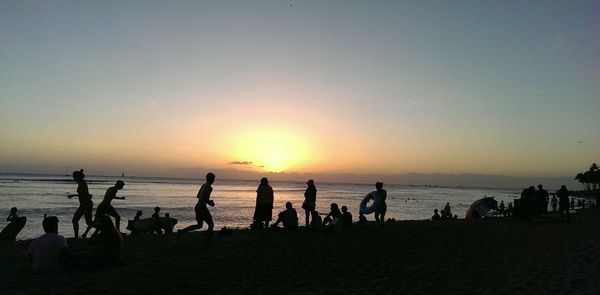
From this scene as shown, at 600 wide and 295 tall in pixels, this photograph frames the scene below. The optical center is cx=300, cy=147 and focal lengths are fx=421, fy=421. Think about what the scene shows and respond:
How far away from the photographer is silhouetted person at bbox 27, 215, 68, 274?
796 cm

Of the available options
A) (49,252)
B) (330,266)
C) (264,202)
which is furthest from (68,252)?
(264,202)

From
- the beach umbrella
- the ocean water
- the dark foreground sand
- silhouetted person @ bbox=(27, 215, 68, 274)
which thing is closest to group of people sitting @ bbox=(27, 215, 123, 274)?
silhouetted person @ bbox=(27, 215, 68, 274)

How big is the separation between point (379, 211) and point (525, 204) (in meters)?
10.0

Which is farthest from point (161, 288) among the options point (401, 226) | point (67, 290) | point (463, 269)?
point (401, 226)

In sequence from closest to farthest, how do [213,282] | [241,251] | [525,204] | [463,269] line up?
[213,282]
[463,269]
[241,251]
[525,204]

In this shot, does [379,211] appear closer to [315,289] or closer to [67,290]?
[315,289]

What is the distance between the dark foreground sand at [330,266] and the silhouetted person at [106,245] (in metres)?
0.26

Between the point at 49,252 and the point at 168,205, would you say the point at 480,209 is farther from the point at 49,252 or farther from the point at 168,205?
the point at 168,205

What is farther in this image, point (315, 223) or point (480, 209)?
point (480, 209)

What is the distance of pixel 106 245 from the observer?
8.52 meters

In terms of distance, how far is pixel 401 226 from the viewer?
56.6 ft

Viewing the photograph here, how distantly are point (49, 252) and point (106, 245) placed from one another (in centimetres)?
99

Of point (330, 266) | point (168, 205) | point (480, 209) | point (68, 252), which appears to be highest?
point (68, 252)

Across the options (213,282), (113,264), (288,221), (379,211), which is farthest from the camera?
(379,211)
